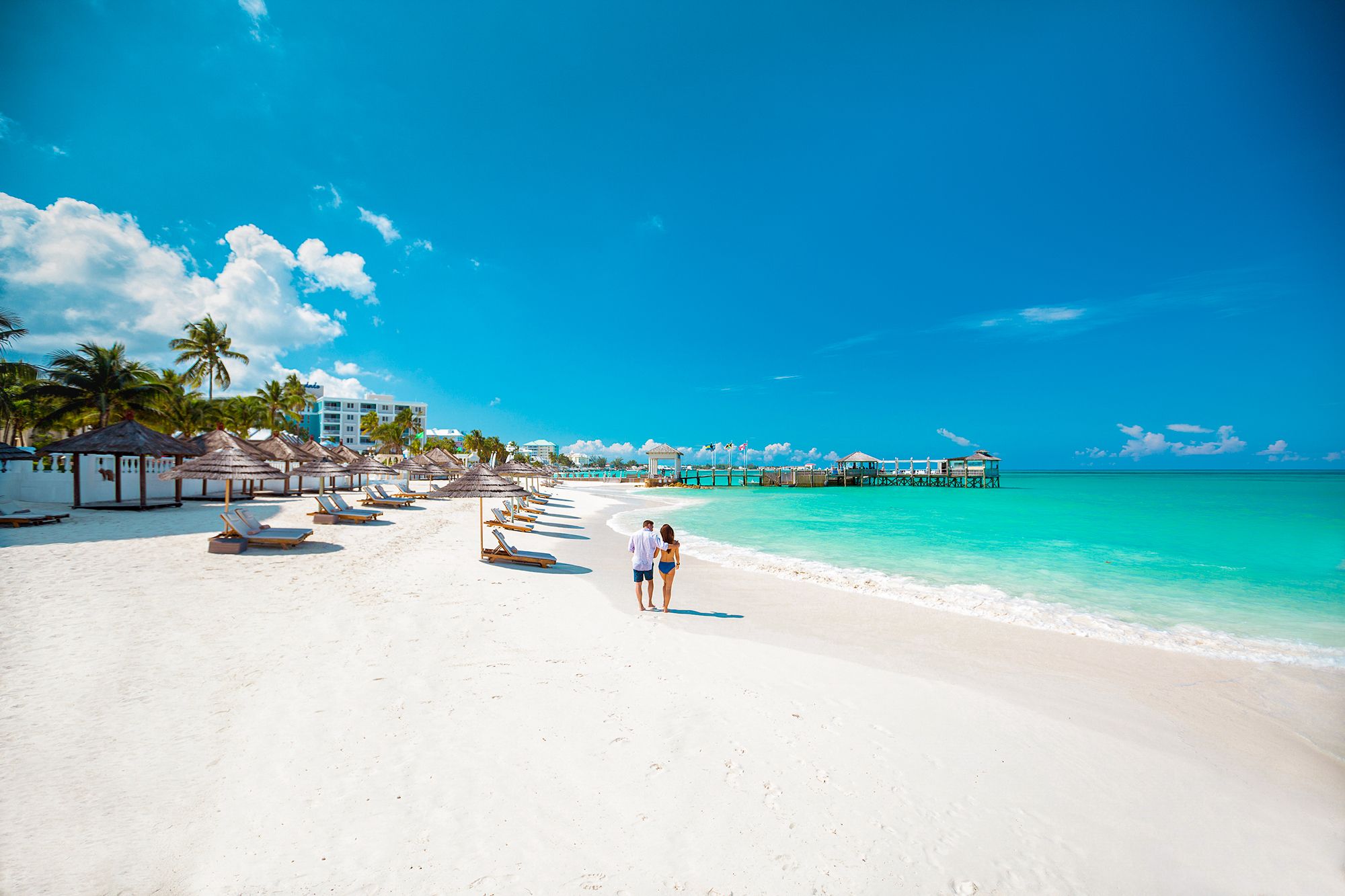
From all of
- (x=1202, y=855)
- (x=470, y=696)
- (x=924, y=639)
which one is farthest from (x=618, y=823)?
(x=924, y=639)

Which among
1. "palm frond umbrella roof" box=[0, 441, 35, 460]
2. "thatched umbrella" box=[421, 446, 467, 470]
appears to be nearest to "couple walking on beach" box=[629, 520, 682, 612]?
"palm frond umbrella roof" box=[0, 441, 35, 460]

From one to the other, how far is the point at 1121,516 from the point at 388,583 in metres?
38.0

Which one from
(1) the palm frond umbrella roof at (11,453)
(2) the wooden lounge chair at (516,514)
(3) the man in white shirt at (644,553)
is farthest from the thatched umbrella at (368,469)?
(3) the man in white shirt at (644,553)

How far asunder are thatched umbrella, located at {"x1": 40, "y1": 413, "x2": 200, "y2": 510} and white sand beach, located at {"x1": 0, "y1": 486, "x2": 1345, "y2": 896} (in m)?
10.2

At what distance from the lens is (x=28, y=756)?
356 cm

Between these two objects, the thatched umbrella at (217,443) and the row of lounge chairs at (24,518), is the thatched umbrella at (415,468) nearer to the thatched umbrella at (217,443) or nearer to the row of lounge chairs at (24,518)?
the thatched umbrella at (217,443)

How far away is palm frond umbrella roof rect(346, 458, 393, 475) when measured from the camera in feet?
69.9

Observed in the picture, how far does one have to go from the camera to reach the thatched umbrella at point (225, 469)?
12.4 m

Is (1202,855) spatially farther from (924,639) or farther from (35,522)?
(35,522)

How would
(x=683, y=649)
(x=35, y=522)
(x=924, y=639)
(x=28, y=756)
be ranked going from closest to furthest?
(x=28, y=756), (x=683, y=649), (x=924, y=639), (x=35, y=522)

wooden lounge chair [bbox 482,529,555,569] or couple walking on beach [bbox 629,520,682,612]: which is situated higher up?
couple walking on beach [bbox 629,520,682,612]

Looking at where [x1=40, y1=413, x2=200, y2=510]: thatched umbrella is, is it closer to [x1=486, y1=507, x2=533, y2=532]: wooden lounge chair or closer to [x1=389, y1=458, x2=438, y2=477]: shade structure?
[x1=486, y1=507, x2=533, y2=532]: wooden lounge chair

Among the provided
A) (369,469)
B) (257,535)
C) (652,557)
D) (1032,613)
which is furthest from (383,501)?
(1032,613)

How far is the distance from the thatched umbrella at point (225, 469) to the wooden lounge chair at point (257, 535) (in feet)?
6.58
